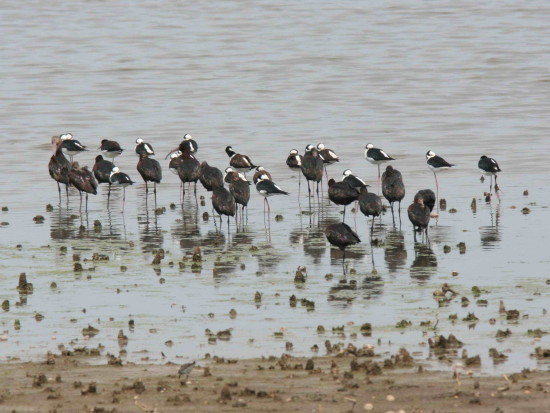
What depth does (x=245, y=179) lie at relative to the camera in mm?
27391

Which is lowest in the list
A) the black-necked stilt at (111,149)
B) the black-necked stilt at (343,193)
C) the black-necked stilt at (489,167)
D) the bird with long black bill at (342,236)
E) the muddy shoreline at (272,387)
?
the muddy shoreline at (272,387)

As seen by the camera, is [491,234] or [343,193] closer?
[491,234]

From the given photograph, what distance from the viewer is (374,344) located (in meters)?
15.7

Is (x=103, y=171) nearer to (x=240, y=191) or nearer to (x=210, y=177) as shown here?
(x=210, y=177)

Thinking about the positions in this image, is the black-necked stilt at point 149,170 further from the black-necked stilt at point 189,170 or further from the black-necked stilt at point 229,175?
the black-necked stilt at point 229,175

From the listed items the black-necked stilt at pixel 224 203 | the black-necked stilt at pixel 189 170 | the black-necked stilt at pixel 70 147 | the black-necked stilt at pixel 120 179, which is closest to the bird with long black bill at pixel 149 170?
the black-necked stilt at pixel 189 170

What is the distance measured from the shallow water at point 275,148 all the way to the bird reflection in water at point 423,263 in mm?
67

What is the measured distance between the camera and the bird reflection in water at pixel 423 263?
19922 millimetres

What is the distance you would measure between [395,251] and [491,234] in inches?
95.3

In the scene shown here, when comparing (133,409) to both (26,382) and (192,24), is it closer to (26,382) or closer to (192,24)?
(26,382)

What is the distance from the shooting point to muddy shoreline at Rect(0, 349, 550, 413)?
12.8m

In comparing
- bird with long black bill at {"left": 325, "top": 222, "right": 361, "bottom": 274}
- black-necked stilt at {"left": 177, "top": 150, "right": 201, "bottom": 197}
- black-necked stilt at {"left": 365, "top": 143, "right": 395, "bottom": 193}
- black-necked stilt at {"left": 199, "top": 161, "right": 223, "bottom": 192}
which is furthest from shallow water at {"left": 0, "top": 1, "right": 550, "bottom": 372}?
black-necked stilt at {"left": 365, "top": 143, "right": 395, "bottom": 193}

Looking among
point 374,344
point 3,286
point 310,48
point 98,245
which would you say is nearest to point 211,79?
point 310,48

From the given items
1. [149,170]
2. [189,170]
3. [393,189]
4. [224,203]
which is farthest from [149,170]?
[393,189]
